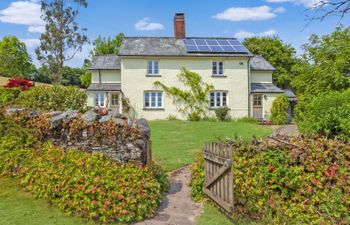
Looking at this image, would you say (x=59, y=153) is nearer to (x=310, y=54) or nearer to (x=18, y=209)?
(x=18, y=209)

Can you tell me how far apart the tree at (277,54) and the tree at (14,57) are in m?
40.1

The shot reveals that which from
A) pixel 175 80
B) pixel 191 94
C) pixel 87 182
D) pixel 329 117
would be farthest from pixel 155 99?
pixel 87 182

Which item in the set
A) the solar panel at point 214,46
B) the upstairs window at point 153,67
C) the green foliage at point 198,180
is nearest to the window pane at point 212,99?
the solar panel at point 214,46

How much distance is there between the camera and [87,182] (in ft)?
19.8

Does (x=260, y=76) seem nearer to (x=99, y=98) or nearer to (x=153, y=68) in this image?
(x=153, y=68)

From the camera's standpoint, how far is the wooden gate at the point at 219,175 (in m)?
5.75

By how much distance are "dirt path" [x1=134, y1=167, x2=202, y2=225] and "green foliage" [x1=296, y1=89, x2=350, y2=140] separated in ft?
11.0

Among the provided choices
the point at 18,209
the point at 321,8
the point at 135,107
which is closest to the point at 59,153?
the point at 18,209

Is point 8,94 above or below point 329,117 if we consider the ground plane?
above

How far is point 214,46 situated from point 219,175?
21.2 meters

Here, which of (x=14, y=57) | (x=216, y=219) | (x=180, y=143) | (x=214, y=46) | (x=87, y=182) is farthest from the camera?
(x=14, y=57)

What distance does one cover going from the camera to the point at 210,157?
257 inches

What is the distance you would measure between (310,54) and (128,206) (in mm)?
22225

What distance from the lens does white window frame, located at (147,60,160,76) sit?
974 inches
